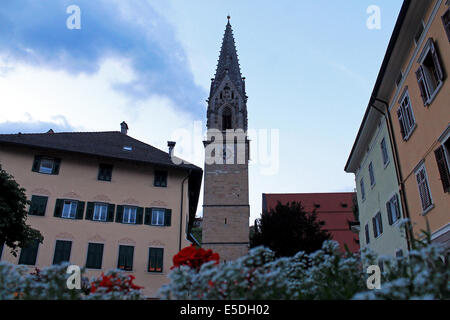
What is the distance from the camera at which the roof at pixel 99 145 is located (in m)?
24.9

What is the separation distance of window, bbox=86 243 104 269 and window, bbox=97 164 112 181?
454 cm

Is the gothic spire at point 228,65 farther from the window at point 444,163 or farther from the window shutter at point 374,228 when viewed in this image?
the window at point 444,163

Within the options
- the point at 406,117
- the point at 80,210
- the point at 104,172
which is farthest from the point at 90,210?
the point at 406,117

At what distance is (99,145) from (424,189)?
21690 mm

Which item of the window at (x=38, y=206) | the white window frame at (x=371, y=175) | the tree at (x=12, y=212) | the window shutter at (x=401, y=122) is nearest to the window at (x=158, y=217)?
the window at (x=38, y=206)

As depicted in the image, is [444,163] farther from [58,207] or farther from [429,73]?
[58,207]

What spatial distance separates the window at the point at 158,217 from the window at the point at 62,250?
5372 mm

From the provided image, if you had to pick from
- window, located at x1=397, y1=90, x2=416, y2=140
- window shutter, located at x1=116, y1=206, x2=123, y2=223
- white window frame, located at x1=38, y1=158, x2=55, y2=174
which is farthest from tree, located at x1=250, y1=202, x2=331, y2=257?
white window frame, located at x1=38, y1=158, x2=55, y2=174

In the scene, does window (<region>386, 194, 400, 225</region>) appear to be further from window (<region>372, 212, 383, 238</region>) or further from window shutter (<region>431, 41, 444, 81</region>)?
window shutter (<region>431, 41, 444, 81</region>)

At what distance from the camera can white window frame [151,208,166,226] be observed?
83.6 feet
